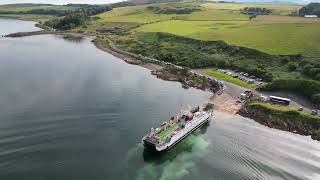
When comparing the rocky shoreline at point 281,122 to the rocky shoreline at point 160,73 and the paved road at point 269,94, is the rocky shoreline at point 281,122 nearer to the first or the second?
the paved road at point 269,94

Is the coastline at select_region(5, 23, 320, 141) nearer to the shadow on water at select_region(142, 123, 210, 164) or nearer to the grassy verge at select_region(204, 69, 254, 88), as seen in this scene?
the grassy verge at select_region(204, 69, 254, 88)

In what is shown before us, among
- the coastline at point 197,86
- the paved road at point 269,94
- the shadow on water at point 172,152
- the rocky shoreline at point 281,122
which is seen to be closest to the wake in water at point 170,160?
the shadow on water at point 172,152

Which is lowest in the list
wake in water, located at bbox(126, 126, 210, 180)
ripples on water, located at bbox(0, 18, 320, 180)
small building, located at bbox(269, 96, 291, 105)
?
wake in water, located at bbox(126, 126, 210, 180)

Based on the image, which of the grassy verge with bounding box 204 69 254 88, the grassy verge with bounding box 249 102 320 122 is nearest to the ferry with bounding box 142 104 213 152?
the grassy verge with bounding box 249 102 320 122

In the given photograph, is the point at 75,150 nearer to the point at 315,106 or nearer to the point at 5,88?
the point at 5,88

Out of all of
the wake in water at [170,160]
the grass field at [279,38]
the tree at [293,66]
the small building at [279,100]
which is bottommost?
the wake in water at [170,160]

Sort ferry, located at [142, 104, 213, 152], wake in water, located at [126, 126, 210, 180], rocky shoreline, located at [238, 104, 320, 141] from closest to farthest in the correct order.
→ wake in water, located at [126, 126, 210, 180]
ferry, located at [142, 104, 213, 152]
rocky shoreline, located at [238, 104, 320, 141]

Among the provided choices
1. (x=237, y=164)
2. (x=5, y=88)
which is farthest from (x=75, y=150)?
(x=5, y=88)

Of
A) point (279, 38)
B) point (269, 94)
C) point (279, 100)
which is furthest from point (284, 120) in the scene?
point (279, 38)
